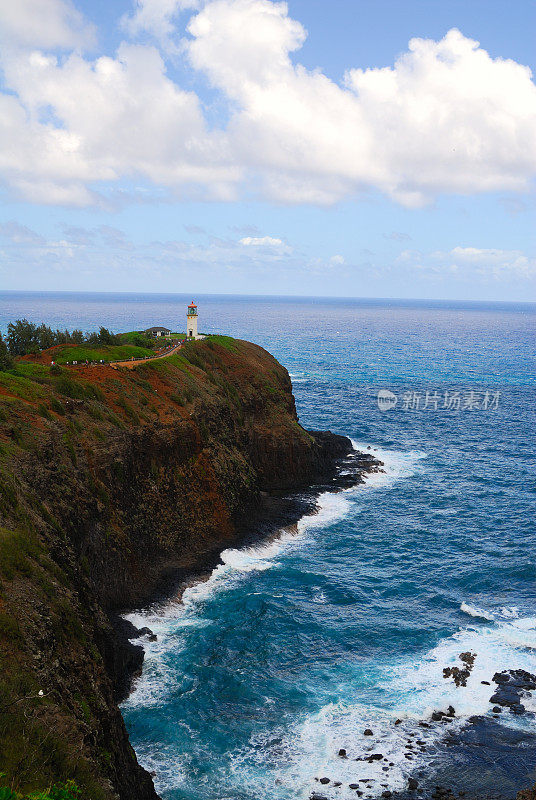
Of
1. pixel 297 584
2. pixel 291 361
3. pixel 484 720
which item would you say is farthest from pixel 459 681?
pixel 291 361

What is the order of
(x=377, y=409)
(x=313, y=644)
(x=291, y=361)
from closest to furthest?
(x=313, y=644) < (x=377, y=409) < (x=291, y=361)

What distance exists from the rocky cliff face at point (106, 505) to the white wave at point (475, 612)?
18.1m

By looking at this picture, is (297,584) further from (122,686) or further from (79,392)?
(79,392)

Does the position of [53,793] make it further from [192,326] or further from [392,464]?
[192,326]

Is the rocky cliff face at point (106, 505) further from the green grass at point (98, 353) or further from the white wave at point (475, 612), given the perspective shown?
the white wave at point (475, 612)

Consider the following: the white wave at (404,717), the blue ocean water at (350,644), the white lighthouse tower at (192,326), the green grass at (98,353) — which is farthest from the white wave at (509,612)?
the white lighthouse tower at (192,326)

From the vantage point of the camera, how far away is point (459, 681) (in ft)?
109

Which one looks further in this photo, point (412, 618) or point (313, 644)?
point (412, 618)

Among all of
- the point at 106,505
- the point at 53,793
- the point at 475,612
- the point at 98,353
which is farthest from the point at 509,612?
the point at 98,353

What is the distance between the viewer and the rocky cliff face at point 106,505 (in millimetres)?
19703

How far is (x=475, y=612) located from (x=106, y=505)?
84.1 ft

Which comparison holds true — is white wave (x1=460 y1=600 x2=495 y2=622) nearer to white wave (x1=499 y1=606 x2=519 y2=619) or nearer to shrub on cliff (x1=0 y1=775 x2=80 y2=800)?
white wave (x1=499 y1=606 x2=519 y2=619)

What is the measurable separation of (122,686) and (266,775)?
29.4ft

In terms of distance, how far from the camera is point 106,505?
40469 millimetres
